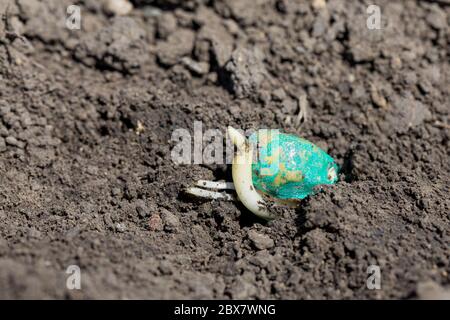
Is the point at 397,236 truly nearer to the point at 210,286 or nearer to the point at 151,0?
the point at 210,286

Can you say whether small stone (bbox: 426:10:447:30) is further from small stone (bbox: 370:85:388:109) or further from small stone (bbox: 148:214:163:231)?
small stone (bbox: 148:214:163:231)

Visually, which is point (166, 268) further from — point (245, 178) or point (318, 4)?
point (318, 4)

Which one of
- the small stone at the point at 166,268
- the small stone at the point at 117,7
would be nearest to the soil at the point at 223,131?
the small stone at the point at 166,268

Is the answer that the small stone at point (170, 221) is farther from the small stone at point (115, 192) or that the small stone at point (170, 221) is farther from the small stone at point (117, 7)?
the small stone at point (117, 7)

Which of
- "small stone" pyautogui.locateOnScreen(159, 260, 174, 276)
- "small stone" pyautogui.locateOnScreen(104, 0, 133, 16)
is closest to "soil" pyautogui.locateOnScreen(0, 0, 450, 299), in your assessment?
"small stone" pyautogui.locateOnScreen(159, 260, 174, 276)

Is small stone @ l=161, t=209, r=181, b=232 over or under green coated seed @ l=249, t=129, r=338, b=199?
under
